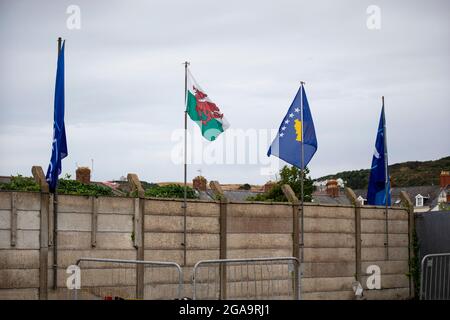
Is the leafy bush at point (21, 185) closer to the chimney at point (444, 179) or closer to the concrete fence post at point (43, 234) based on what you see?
the concrete fence post at point (43, 234)

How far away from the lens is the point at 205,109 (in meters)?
19.9

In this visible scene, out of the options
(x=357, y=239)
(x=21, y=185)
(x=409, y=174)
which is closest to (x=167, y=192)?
(x=21, y=185)

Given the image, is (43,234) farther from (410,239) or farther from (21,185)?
(410,239)

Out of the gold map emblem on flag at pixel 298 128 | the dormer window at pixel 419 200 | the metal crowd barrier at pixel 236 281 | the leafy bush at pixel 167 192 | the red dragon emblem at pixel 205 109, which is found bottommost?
the metal crowd barrier at pixel 236 281

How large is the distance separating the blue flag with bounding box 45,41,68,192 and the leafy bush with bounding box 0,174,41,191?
1.21 ft

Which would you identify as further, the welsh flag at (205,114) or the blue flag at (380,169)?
the blue flag at (380,169)

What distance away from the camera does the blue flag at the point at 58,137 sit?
1800 centimetres

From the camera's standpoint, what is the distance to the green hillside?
137875 millimetres

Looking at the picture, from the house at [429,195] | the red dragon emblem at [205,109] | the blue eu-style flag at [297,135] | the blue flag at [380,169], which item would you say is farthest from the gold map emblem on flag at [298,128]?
the house at [429,195]

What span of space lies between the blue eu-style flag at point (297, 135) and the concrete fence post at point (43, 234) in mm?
7329

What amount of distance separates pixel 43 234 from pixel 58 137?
235 cm
